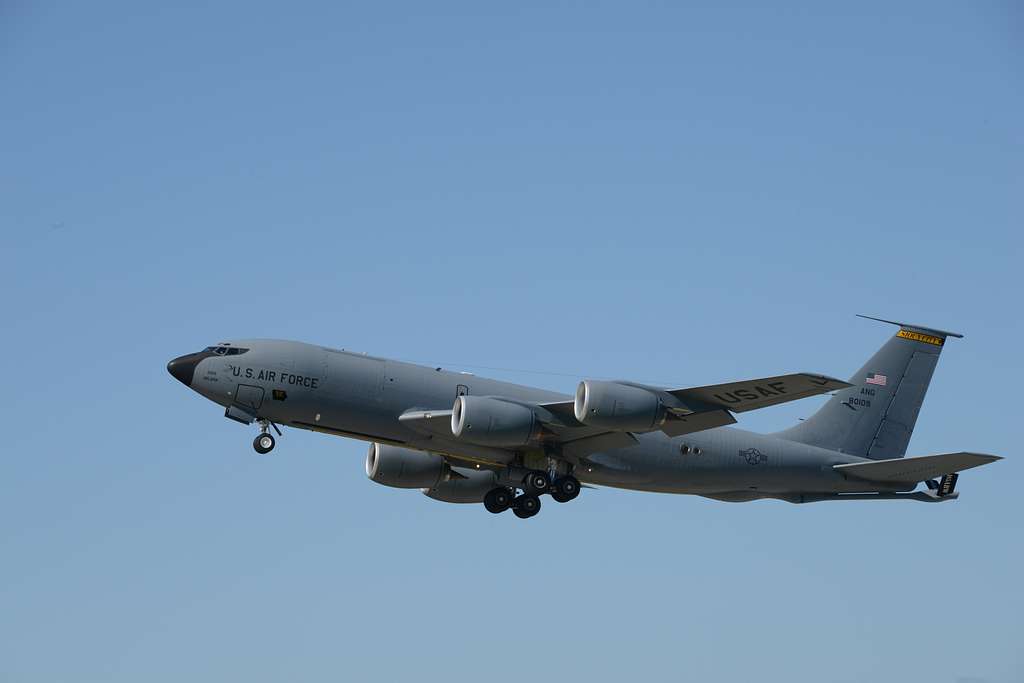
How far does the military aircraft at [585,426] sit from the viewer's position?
4056cm

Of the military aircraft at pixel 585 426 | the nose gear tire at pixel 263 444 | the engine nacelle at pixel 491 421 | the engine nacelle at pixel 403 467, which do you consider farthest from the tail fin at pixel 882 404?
the nose gear tire at pixel 263 444

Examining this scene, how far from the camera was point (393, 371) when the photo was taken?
4166 cm

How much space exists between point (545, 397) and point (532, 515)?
167 inches

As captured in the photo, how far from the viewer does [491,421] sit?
40.8m

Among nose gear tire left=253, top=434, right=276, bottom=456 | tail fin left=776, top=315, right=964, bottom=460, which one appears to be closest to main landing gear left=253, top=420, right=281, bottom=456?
nose gear tire left=253, top=434, right=276, bottom=456

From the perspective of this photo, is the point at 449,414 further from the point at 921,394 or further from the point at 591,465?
the point at 921,394

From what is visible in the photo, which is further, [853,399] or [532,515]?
[853,399]

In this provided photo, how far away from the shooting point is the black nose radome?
41.0m

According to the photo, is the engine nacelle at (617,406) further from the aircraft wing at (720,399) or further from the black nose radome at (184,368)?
the black nose radome at (184,368)

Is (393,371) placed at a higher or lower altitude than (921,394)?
lower

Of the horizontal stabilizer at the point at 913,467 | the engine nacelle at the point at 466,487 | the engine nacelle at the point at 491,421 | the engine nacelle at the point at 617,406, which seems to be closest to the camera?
the engine nacelle at the point at 617,406

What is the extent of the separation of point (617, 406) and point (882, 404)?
13.8 meters

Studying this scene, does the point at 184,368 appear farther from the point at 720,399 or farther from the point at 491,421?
the point at 720,399

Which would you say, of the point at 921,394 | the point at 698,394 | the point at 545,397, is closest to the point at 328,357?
the point at 545,397
